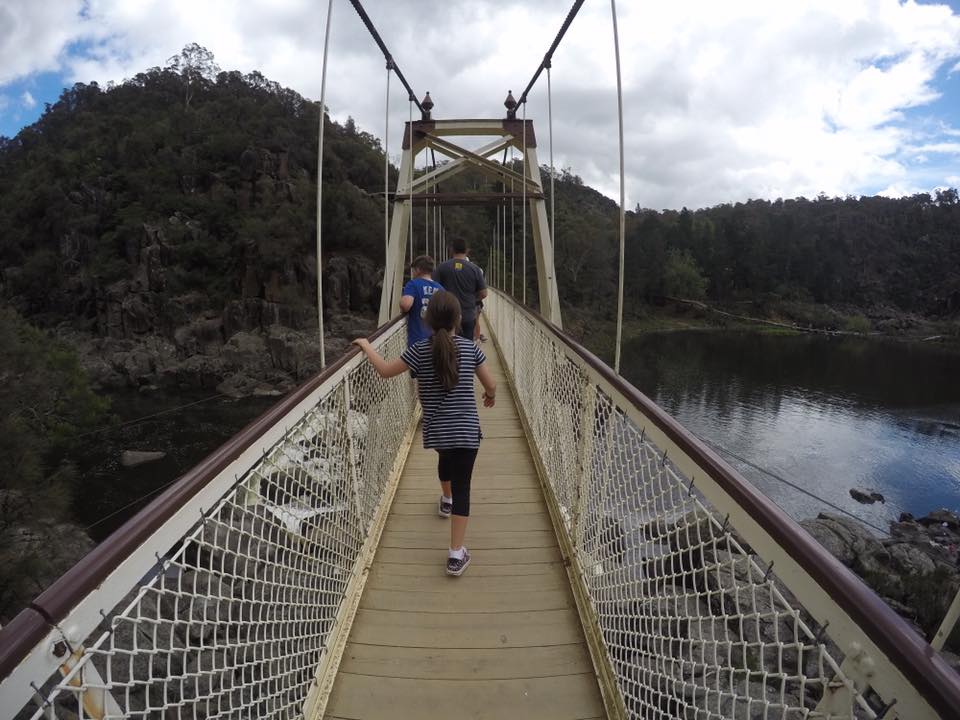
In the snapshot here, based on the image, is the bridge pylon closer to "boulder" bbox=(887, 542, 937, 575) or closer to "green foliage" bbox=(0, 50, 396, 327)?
"boulder" bbox=(887, 542, 937, 575)

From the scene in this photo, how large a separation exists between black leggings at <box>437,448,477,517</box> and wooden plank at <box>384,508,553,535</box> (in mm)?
498

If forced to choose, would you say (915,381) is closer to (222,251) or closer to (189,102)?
(222,251)

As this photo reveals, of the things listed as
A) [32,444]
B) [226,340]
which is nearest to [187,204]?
[226,340]

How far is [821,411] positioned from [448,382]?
2548 centimetres

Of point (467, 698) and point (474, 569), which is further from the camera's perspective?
point (474, 569)

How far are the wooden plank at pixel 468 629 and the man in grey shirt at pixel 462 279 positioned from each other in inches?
69.7

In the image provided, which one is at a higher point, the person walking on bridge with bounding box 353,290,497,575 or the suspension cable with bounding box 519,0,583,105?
the suspension cable with bounding box 519,0,583,105

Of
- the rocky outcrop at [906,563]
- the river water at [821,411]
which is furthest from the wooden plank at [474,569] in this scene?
the rocky outcrop at [906,563]

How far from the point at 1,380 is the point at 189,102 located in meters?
47.3

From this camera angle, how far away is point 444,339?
1825mm

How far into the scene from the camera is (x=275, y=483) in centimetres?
144

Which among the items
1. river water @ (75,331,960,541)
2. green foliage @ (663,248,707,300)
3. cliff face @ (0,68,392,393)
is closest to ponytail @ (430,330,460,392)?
river water @ (75,331,960,541)

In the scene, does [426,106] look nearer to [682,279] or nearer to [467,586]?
[467,586]

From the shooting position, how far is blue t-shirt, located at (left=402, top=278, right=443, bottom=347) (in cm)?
281
